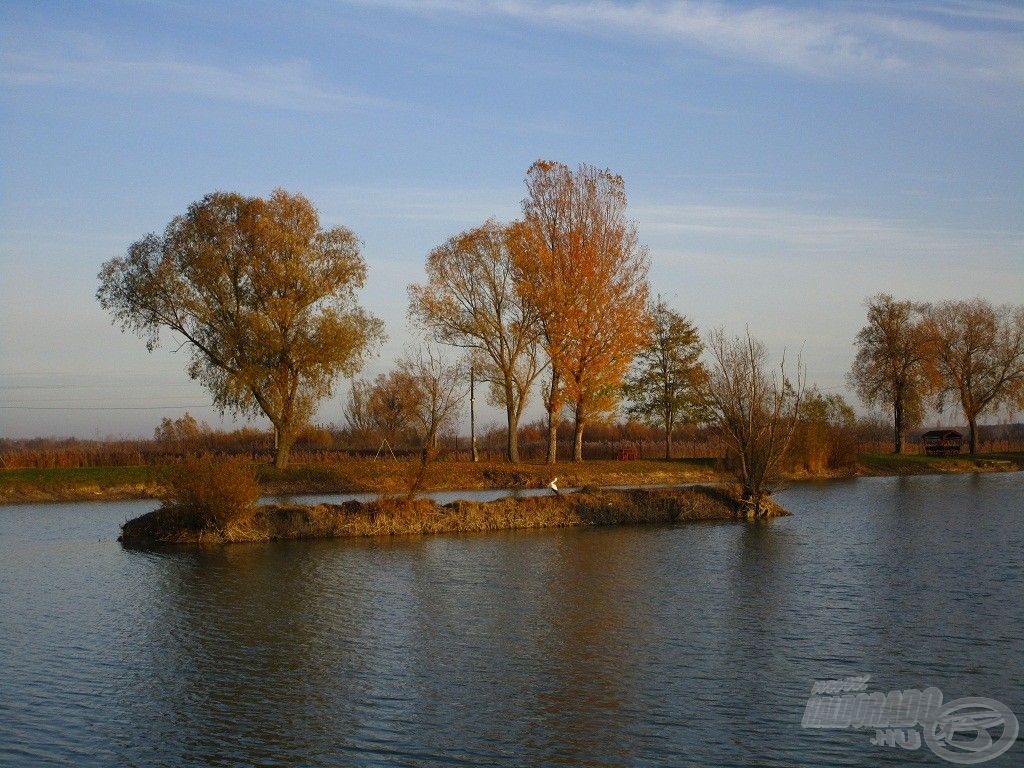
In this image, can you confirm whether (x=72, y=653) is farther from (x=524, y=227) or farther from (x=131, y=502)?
(x=524, y=227)

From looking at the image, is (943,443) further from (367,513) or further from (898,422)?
(367,513)

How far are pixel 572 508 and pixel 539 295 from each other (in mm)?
17865

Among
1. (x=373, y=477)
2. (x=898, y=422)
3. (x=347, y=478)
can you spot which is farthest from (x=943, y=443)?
(x=347, y=478)

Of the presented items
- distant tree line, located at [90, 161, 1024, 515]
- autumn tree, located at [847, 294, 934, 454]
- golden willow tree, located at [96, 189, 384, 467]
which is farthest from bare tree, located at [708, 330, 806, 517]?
autumn tree, located at [847, 294, 934, 454]

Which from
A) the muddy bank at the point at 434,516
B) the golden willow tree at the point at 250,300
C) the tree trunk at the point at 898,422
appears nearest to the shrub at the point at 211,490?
the muddy bank at the point at 434,516

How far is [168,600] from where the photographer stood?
18.4m

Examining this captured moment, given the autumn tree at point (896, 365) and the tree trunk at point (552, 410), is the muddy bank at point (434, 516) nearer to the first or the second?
the tree trunk at point (552, 410)

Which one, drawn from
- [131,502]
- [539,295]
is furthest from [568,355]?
[131,502]

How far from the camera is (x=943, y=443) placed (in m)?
71.6

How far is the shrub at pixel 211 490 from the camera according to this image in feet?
84.8
